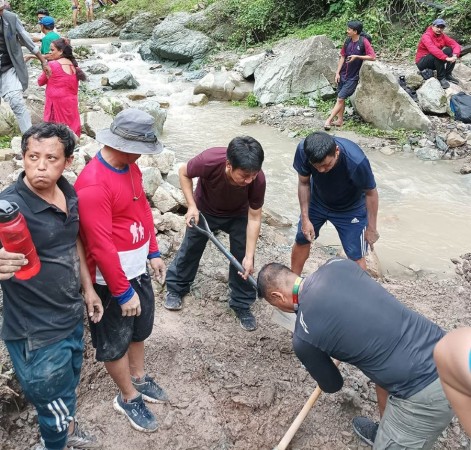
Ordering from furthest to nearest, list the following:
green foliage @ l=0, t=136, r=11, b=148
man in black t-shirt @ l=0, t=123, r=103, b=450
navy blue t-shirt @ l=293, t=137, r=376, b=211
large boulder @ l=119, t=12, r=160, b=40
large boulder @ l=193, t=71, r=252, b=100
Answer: large boulder @ l=119, t=12, r=160, b=40
large boulder @ l=193, t=71, r=252, b=100
green foliage @ l=0, t=136, r=11, b=148
navy blue t-shirt @ l=293, t=137, r=376, b=211
man in black t-shirt @ l=0, t=123, r=103, b=450

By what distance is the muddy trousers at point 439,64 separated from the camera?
941cm

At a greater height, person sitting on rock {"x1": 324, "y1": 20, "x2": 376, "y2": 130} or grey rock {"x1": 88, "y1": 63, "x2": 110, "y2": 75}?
person sitting on rock {"x1": 324, "y1": 20, "x2": 376, "y2": 130}

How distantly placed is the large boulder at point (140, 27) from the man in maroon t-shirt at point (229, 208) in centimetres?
1602

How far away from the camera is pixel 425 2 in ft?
40.9

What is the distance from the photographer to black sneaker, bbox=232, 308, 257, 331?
3.74 metres

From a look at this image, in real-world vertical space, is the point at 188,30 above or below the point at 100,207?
below

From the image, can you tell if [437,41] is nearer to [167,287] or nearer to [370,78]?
[370,78]

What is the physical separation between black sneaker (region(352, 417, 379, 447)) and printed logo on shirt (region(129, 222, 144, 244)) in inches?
69.9

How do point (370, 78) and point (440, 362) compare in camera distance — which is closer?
point (440, 362)

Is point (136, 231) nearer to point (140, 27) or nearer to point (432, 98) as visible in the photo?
point (432, 98)

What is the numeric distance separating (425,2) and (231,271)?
11.9 metres

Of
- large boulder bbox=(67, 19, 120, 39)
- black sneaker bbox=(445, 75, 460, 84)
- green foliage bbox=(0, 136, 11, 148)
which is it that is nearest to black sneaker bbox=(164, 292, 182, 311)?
green foliage bbox=(0, 136, 11, 148)

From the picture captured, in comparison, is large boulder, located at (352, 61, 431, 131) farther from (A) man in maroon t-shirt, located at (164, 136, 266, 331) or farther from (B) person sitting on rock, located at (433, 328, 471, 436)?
(B) person sitting on rock, located at (433, 328, 471, 436)

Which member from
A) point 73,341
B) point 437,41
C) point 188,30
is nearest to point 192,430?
point 73,341
